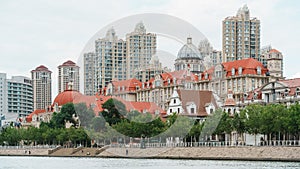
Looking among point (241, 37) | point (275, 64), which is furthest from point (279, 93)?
point (241, 37)

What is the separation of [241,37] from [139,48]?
11552 cm

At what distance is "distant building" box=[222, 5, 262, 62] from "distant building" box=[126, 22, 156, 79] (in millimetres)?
110654

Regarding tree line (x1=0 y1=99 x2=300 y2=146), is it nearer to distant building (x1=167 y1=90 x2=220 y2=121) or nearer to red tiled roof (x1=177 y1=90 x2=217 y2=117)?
distant building (x1=167 y1=90 x2=220 y2=121)

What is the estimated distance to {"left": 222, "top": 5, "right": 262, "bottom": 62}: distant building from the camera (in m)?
162

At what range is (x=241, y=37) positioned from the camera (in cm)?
16525

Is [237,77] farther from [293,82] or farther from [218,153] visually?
[218,153]

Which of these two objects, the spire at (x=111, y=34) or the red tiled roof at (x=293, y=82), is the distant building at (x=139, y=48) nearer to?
the spire at (x=111, y=34)

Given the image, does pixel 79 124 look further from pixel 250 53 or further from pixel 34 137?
pixel 250 53

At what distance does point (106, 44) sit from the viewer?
174 feet

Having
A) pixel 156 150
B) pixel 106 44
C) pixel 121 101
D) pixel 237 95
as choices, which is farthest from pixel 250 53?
pixel 106 44

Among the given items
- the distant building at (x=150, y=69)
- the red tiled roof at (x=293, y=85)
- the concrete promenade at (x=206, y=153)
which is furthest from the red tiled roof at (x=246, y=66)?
the distant building at (x=150, y=69)

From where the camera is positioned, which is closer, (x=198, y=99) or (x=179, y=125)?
(x=179, y=125)

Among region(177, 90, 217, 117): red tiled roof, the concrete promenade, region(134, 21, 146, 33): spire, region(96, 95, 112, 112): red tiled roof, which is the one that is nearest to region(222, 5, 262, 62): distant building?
region(177, 90, 217, 117): red tiled roof

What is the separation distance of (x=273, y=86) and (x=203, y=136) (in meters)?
14.4
